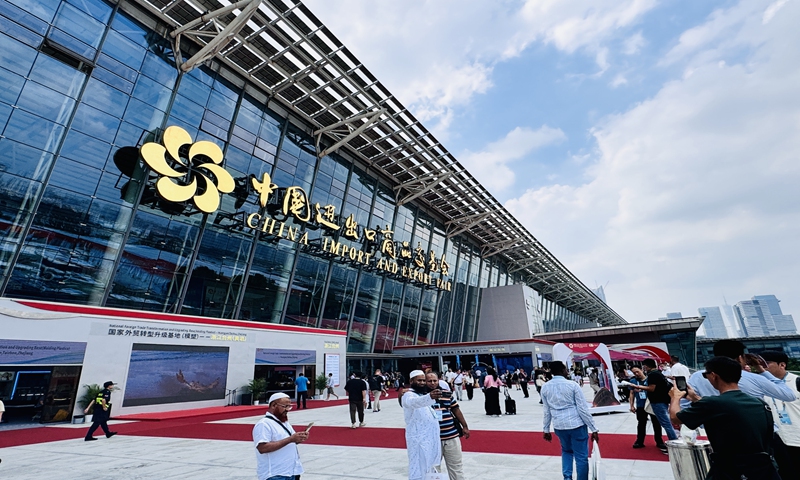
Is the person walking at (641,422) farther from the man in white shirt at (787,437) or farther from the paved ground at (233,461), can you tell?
the man in white shirt at (787,437)

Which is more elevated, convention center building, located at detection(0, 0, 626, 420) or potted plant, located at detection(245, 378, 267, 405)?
Result: convention center building, located at detection(0, 0, 626, 420)

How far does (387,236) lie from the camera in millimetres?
29641

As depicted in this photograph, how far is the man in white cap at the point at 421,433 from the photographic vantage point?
13.3 ft

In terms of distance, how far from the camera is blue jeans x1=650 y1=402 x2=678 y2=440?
21.4 ft

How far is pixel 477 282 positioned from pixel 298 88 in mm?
28408

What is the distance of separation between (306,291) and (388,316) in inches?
347

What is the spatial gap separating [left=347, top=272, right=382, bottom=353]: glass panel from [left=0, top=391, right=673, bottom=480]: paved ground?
16.8m

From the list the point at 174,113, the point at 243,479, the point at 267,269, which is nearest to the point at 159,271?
the point at 267,269

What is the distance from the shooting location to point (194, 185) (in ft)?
57.6

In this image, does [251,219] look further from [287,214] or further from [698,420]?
[698,420]

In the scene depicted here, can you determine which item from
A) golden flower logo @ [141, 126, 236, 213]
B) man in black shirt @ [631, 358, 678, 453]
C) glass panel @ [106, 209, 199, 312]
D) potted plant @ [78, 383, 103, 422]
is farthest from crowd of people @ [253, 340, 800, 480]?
golden flower logo @ [141, 126, 236, 213]

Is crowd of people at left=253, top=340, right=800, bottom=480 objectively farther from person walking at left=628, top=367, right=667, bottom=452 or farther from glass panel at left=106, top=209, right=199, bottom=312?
glass panel at left=106, top=209, right=199, bottom=312

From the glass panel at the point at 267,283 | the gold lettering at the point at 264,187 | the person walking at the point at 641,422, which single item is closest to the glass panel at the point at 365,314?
the glass panel at the point at 267,283

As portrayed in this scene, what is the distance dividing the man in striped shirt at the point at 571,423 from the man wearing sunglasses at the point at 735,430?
190 centimetres
